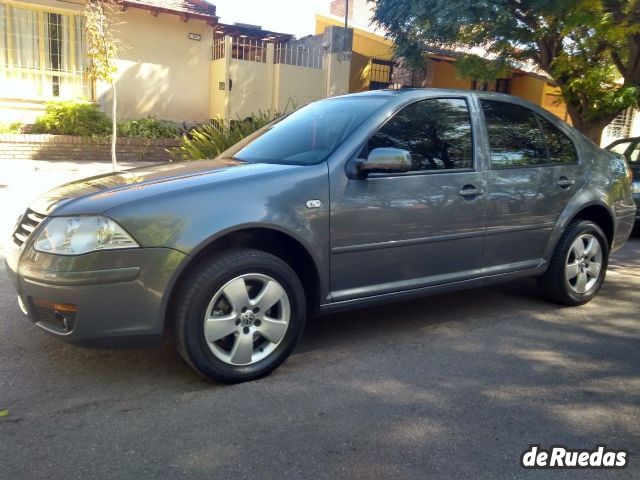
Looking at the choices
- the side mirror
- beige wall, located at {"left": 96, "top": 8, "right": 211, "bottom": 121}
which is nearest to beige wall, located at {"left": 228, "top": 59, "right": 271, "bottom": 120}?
beige wall, located at {"left": 96, "top": 8, "right": 211, "bottom": 121}

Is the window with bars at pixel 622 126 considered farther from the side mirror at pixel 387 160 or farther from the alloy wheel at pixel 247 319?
the alloy wheel at pixel 247 319

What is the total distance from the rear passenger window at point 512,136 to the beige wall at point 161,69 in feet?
42.5

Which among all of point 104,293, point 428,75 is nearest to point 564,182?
point 104,293

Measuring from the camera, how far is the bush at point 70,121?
13.7 m

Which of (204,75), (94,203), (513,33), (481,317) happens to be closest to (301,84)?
(204,75)

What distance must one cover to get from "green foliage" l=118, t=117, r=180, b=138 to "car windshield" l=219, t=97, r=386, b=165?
10611 millimetres

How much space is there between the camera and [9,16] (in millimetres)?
14266

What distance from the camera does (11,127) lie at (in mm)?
13664

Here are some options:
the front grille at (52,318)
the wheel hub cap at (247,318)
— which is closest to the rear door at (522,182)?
the wheel hub cap at (247,318)

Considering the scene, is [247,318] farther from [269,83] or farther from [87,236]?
[269,83]

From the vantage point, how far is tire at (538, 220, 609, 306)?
15.8 ft

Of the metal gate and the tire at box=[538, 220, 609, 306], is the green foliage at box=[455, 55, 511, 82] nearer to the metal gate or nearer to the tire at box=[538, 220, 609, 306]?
the metal gate

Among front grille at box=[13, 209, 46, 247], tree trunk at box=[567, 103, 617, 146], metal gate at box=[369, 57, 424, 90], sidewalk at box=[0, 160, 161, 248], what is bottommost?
sidewalk at box=[0, 160, 161, 248]

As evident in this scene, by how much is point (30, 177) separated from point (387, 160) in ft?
30.7
